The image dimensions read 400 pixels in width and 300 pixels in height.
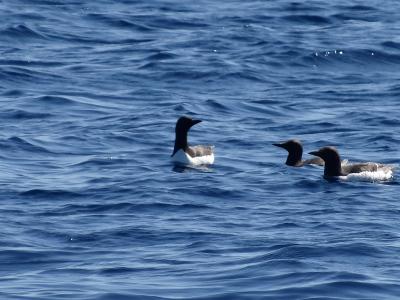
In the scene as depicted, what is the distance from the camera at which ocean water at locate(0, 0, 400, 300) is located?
15477 mm

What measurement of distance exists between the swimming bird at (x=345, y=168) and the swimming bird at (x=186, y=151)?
1.67 m

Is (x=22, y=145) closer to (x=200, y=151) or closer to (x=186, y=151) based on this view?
(x=186, y=151)

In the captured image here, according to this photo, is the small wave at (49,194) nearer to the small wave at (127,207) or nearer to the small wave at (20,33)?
the small wave at (127,207)

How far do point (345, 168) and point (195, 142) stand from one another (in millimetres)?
4393

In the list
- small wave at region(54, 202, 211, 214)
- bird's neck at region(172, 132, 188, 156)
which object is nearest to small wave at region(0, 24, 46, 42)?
bird's neck at region(172, 132, 188, 156)

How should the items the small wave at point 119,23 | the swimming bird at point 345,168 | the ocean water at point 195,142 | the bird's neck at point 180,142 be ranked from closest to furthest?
1. the ocean water at point 195,142
2. the swimming bird at point 345,168
3. the bird's neck at point 180,142
4. the small wave at point 119,23

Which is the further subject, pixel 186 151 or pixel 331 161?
pixel 186 151

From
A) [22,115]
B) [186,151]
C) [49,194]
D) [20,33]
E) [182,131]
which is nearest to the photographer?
[49,194]

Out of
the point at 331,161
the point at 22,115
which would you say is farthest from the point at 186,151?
the point at 22,115

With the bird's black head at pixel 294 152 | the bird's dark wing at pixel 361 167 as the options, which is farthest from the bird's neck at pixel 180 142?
the bird's dark wing at pixel 361 167

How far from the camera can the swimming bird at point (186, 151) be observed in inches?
892

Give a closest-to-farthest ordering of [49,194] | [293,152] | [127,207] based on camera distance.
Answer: [127,207]
[49,194]
[293,152]

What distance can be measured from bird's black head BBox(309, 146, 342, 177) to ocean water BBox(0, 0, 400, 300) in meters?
0.32

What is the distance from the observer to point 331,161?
71.5 ft
